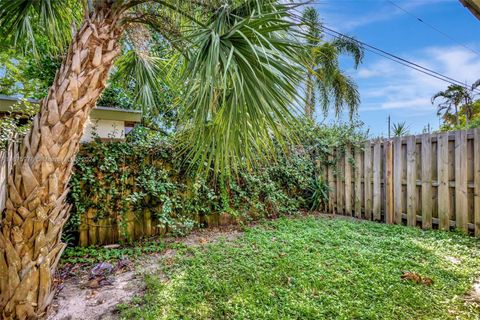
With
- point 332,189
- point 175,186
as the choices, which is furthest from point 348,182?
point 175,186

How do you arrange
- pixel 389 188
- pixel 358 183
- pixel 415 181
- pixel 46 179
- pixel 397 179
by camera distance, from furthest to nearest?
pixel 358 183 < pixel 389 188 < pixel 397 179 < pixel 415 181 < pixel 46 179

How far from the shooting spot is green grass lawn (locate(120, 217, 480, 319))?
2053 millimetres

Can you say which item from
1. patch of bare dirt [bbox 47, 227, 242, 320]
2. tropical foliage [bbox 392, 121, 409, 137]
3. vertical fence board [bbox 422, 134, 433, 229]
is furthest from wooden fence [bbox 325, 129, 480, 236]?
patch of bare dirt [bbox 47, 227, 242, 320]

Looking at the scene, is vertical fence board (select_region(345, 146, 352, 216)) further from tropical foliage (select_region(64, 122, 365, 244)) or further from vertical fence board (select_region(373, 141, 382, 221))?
vertical fence board (select_region(373, 141, 382, 221))

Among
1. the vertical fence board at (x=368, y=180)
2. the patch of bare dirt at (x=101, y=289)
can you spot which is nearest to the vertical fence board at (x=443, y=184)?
the vertical fence board at (x=368, y=180)

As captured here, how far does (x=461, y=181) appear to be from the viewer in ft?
13.0

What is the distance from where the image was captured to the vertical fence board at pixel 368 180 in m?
5.36

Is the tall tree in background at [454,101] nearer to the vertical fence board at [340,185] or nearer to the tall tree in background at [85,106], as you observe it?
→ the vertical fence board at [340,185]

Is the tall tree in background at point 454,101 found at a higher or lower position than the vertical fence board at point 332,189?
higher

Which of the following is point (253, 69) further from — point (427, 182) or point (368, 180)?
point (368, 180)

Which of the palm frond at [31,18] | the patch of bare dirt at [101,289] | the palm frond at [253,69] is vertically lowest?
the patch of bare dirt at [101,289]

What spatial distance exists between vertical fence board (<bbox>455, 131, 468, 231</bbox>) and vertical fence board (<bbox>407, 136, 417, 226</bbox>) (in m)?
0.63

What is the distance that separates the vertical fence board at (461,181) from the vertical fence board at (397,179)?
2.93 feet

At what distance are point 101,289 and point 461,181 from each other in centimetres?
536
